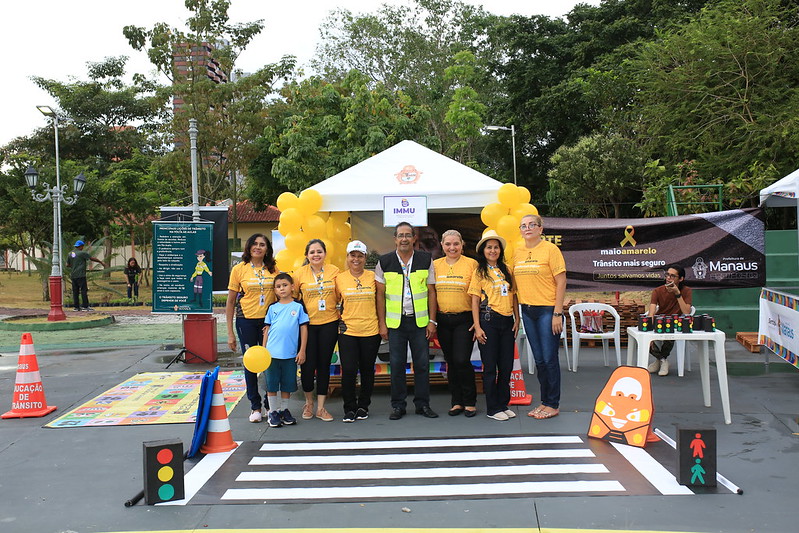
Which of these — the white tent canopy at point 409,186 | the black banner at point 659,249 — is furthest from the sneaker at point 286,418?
the black banner at point 659,249

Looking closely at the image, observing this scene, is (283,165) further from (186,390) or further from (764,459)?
(764,459)

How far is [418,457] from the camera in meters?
5.52

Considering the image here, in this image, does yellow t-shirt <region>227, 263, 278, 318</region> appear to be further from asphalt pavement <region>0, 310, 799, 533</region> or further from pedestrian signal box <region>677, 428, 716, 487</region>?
pedestrian signal box <region>677, 428, 716, 487</region>

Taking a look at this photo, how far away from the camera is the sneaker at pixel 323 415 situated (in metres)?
6.73

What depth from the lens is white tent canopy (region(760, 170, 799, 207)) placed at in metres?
7.93

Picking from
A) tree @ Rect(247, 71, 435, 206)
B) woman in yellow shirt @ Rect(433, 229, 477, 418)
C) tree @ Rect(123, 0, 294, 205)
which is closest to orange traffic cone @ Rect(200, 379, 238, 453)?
woman in yellow shirt @ Rect(433, 229, 477, 418)

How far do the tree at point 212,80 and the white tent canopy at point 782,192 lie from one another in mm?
21284

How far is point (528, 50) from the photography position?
111ft

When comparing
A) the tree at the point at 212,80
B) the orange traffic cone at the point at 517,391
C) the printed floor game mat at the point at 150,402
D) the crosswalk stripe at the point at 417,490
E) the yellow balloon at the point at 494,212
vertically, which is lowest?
the crosswalk stripe at the point at 417,490

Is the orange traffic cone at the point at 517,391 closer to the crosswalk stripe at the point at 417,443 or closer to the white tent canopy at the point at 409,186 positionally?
the crosswalk stripe at the point at 417,443

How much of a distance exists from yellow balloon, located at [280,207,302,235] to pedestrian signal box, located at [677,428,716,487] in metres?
4.75

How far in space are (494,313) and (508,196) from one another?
1781 mm

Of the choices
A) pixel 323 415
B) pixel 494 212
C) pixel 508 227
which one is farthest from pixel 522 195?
pixel 323 415

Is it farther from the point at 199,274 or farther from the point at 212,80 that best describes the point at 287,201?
the point at 212,80
